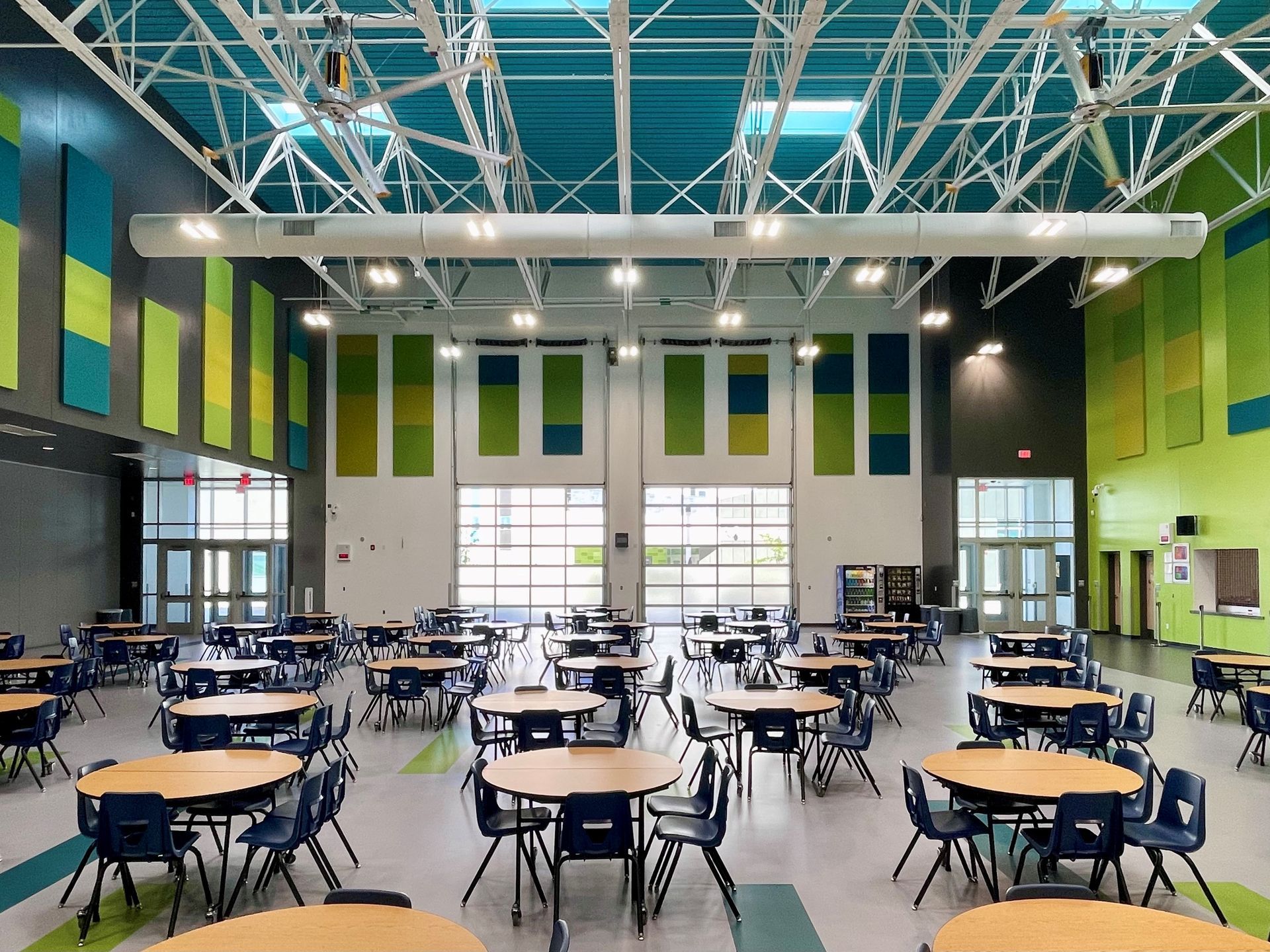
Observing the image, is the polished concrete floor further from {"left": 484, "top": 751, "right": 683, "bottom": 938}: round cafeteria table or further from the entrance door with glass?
the entrance door with glass

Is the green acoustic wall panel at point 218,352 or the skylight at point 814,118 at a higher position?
the skylight at point 814,118

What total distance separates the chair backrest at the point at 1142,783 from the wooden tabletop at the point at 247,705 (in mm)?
6441

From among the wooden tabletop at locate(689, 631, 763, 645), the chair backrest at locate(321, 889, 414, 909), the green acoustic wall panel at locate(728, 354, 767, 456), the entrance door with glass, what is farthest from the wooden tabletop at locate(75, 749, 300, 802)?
the entrance door with glass

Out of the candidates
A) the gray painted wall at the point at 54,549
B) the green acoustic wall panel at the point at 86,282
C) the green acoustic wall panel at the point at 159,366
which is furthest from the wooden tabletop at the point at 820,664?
the gray painted wall at the point at 54,549

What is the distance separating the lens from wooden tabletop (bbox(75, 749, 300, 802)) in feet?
16.0

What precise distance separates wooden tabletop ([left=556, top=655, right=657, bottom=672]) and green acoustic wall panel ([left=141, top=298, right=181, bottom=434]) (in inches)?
325

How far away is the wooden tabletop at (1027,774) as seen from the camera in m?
4.91

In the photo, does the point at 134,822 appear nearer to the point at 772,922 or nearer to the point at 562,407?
the point at 772,922

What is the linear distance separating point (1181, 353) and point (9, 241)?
2002 cm

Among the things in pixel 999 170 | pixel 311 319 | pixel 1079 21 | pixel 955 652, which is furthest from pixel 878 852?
pixel 999 170

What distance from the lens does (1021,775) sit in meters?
5.21

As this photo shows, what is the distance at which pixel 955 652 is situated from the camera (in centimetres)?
1703

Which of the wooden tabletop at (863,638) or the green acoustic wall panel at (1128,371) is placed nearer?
the wooden tabletop at (863,638)

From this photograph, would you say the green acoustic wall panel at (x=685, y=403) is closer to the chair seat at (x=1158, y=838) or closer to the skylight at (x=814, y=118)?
the skylight at (x=814, y=118)
